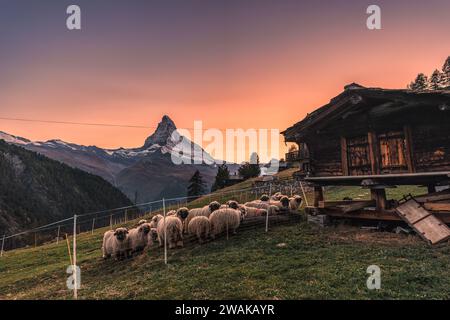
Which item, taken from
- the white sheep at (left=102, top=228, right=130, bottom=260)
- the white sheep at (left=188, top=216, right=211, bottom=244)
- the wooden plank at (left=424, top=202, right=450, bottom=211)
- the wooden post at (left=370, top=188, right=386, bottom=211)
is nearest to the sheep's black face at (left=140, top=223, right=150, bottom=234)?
the white sheep at (left=102, top=228, right=130, bottom=260)

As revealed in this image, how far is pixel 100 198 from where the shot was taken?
168 meters

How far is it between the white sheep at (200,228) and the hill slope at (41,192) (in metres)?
117

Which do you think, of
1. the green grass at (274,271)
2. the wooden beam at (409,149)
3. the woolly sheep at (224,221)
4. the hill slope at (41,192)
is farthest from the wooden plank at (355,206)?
the hill slope at (41,192)

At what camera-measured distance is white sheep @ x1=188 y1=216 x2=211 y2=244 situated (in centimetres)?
1580

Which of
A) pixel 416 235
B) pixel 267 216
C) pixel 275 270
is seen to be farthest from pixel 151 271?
pixel 416 235

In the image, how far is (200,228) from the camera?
15.8 m

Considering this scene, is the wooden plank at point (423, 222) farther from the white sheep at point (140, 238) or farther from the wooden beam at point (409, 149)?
the white sheep at point (140, 238)

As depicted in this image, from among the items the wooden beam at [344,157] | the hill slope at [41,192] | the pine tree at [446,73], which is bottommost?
the hill slope at [41,192]

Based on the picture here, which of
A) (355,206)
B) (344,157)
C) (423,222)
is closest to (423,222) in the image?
(423,222)

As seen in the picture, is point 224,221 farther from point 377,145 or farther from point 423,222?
point 423,222

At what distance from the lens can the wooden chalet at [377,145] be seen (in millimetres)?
13750

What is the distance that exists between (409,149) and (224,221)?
1017 cm
